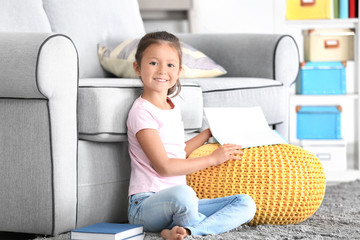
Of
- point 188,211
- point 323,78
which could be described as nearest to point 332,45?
point 323,78

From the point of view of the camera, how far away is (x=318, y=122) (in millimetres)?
3236

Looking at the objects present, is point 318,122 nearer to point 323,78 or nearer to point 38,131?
point 323,78

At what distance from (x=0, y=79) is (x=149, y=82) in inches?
15.3

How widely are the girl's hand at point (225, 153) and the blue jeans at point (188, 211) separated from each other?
0.35ft

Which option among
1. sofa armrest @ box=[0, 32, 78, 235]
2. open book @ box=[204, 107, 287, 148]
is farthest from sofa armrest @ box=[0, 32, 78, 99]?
open book @ box=[204, 107, 287, 148]

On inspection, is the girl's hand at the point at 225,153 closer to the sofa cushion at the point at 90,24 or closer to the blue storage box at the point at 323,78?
the sofa cushion at the point at 90,24

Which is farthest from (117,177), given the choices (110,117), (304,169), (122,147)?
(304,169)

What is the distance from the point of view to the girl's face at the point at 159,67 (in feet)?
5.82

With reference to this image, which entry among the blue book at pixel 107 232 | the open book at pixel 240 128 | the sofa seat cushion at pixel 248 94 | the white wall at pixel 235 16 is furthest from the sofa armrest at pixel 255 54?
the white wall at pixel 235 16

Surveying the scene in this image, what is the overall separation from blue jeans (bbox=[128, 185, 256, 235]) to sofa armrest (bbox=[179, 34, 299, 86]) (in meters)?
0.99

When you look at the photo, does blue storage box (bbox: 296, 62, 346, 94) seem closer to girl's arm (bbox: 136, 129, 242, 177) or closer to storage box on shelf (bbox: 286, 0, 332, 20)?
storage box on shelf (bbox: 286, 0, 332, 20)

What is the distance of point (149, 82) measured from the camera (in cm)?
178

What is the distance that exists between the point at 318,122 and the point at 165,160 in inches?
67.1

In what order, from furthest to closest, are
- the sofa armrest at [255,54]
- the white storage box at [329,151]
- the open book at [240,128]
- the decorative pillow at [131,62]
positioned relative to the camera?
1. the white storage box at [329,151]
2. the sofa armrest at [255,54]
3. the decorative pillow at [131,62]
4. the open book at [240,128]
